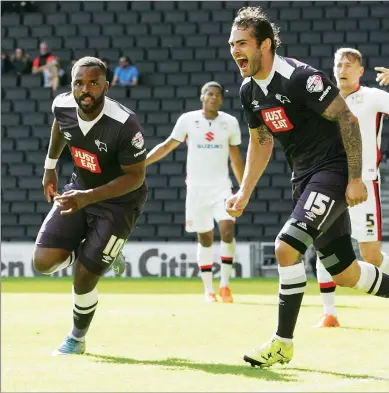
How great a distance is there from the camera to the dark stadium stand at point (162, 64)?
2048 cm

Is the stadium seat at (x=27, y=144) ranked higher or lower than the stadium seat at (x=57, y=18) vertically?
lower

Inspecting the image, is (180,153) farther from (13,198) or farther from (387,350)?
(387,350)

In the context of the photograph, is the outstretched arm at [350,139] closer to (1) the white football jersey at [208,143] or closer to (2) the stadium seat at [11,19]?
(1) the white football jersey at [208,143]

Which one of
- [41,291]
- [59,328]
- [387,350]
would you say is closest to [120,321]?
[59,328]

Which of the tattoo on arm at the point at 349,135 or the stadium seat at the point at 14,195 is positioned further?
the stadium seat at the point at 14,195

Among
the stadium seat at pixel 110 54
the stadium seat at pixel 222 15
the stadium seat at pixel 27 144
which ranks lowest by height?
the stadium seat at pixel 27 144

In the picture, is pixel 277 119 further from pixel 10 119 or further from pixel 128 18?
pixel 128 18

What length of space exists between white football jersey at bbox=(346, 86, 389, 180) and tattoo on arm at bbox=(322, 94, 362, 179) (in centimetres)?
261

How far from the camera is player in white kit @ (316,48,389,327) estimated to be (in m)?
8.64

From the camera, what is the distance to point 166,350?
7082mm

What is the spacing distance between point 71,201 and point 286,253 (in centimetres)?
138

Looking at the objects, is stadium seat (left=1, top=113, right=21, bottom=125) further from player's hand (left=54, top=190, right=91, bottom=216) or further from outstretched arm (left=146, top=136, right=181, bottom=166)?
player's hand (left=54, top=190, right=91, bottom=216)

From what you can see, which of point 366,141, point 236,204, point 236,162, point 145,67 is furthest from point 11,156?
point 236,204

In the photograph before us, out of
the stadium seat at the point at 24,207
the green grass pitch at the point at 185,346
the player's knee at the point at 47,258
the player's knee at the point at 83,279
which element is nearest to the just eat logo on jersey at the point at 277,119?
the green grass pitch at the point at 185,346
